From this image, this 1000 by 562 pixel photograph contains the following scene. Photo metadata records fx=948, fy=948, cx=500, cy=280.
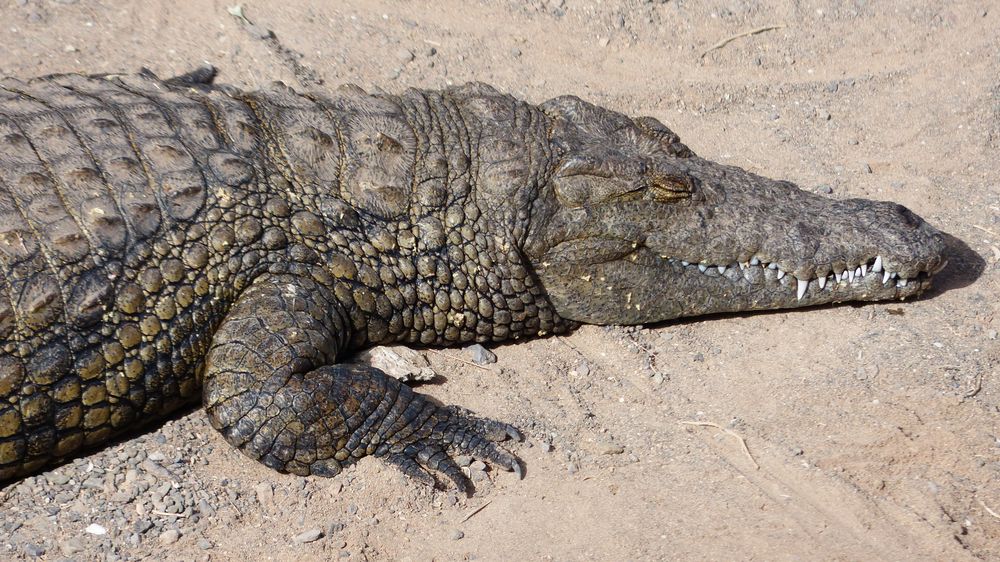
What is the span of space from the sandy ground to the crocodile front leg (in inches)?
4.0

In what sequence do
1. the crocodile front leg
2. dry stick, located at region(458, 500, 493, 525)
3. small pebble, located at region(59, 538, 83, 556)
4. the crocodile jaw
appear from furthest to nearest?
the crocodile jaw, the crocodile front leg, dry stick, located at region(458, 500, 493, 525), small pebble, located at region(59, 538, 83, 556)

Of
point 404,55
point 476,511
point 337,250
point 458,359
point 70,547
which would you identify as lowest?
point 70,547

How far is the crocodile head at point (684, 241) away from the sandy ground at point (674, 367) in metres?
0.17

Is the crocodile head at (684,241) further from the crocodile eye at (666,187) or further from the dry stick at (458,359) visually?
the dry stick at (458,359)

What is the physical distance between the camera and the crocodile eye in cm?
480

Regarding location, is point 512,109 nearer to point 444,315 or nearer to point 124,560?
point 444,315

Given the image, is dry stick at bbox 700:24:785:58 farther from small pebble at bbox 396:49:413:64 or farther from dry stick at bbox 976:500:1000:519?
dry stick at bbox 976:500:1000:519

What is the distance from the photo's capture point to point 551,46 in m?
7.08

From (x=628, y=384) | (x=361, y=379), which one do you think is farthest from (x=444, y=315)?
(x=628, y=384)

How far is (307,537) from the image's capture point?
11.9 ft

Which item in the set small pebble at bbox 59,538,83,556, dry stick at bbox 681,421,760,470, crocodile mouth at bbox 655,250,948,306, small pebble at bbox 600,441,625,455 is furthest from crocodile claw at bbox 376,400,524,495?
crocodile mouth at bbox 655,250,948,306

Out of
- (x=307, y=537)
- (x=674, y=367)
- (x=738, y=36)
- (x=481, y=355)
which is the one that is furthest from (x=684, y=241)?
(x=738, y=36)

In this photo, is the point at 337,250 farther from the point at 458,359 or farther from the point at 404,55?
the point at 404,55

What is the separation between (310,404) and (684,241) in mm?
2062
